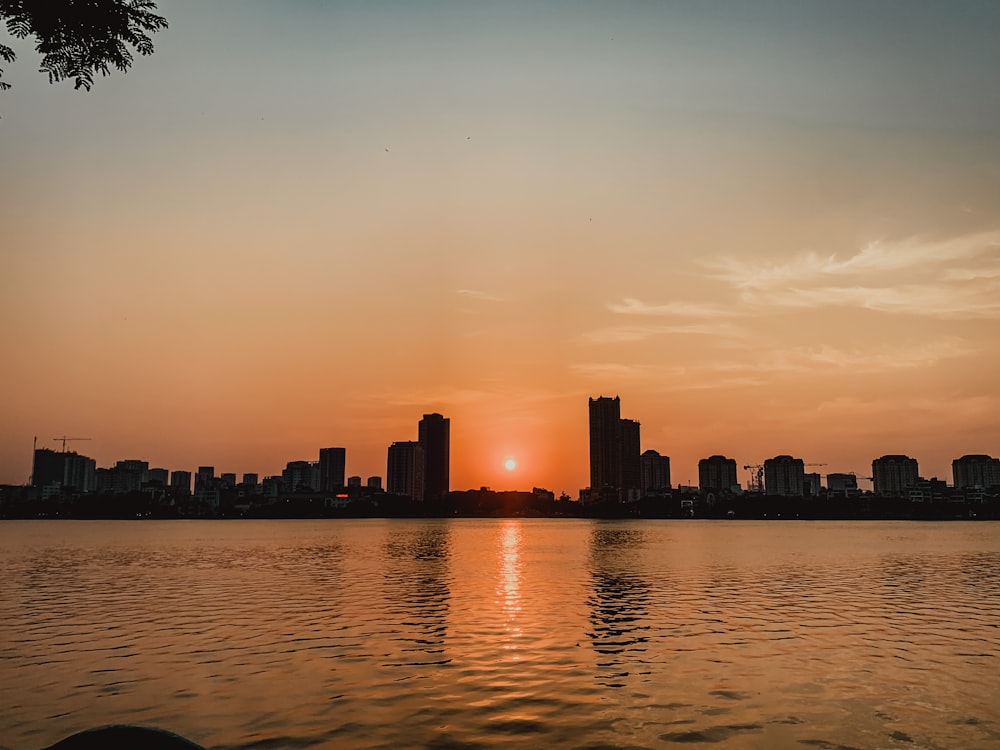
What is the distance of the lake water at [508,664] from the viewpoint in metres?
22.8

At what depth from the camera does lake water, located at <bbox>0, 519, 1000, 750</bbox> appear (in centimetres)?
2278

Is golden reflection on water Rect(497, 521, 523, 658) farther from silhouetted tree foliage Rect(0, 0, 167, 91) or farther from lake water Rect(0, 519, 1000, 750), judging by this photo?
silhouetted tree foliage Rect(0, 0, 167, 91)

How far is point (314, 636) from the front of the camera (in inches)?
1548

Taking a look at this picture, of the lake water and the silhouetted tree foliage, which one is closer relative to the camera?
the silhouetted tree foliage

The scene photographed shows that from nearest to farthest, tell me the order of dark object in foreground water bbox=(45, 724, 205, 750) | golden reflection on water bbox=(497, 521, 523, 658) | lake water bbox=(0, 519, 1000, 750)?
dark object in foreground water bbox=(45, 724, 205, 750) < lake water bbox=(0, 519, 1000, 750) < golden reflection on water bbox=(497, 521, 523, 658)

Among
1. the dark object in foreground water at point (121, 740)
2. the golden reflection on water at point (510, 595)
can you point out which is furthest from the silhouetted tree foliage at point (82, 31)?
the golden reflection on water at point (510, 595)

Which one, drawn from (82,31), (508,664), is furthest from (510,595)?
(82,31)

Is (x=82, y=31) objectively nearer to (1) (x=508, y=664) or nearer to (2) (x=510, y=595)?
(1) (x=508, y=664)

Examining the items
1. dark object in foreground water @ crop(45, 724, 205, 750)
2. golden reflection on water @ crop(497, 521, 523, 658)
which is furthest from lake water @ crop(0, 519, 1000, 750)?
dark object in foreground water @ crop(45, 724, 205, 750)

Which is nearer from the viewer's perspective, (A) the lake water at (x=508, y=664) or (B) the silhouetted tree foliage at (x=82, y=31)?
(B) the silhouetted tree foliage at (x=82, y=31)

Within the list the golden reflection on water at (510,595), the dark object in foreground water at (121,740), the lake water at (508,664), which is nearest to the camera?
the dark object in foreground water at (121,740)

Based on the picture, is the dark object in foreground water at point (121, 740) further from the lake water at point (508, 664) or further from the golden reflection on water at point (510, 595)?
the golden reflection on water at point (510, 595)

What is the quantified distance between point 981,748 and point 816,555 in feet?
329

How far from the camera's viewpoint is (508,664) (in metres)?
32.4
